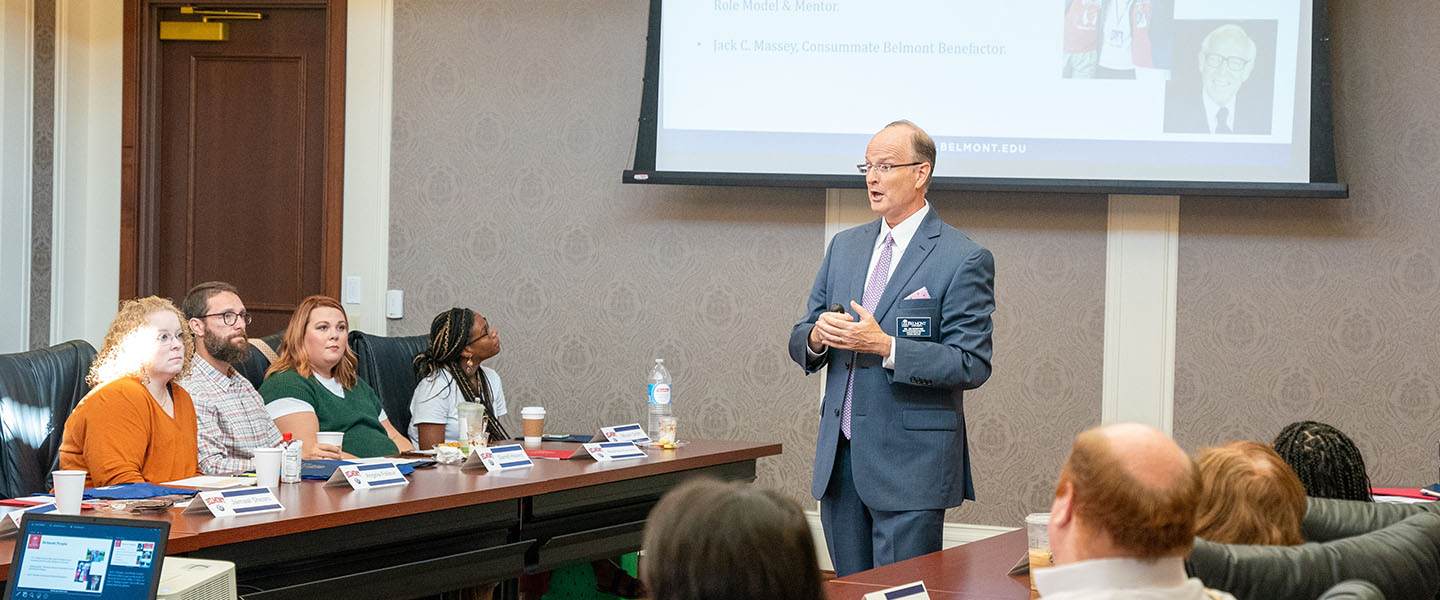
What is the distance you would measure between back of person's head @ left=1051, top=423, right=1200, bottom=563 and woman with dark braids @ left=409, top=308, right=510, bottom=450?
3.09 metres

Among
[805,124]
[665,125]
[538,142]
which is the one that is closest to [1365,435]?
[805,124]

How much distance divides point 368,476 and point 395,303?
7.52ft

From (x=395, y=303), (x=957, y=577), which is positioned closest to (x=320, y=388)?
(x=395, y=303)

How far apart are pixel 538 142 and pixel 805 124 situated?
1048mm

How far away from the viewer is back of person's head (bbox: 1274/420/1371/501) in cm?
205

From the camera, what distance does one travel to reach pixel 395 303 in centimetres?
510

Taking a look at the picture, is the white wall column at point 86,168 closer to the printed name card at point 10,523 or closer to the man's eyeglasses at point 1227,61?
the printed name card at point 10,523

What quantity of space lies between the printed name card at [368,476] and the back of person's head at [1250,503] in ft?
5.97

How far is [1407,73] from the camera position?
440 centimetres

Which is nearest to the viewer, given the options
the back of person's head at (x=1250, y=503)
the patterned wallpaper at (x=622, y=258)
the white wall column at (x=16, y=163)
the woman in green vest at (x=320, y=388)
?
the back of person's head at (x=1250, y=503)

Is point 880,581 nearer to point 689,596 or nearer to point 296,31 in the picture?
point 689,596

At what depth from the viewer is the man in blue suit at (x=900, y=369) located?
8.50ft

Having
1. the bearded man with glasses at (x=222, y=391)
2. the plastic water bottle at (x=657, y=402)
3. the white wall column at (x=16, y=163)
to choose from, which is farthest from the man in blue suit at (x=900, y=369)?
the white wall column at (x=16, y=163)

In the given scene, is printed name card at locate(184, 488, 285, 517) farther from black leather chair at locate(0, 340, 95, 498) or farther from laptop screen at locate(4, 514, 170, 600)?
black leather chair at locate(0, 340, 95, 498)
